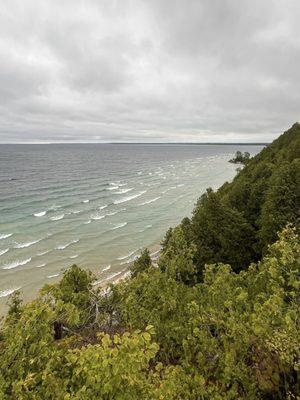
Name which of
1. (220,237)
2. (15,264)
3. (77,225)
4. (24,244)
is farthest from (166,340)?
(77,225)

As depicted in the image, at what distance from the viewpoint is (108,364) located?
229 inches

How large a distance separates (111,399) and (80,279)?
408 inches

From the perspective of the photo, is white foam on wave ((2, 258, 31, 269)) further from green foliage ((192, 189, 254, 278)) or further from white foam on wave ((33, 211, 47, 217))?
green foliage ((192, 189, 254, 278))

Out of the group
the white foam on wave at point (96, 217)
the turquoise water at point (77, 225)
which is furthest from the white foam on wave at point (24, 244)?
the white foam on wave at point (96, 217)

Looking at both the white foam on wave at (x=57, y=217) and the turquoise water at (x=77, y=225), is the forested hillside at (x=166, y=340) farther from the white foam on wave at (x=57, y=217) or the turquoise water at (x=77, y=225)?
the white foam on wave at (x=57, y=217)

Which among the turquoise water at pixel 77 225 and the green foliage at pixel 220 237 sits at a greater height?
the green foliage at pixel 220 237

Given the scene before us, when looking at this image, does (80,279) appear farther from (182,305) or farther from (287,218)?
(287,218)

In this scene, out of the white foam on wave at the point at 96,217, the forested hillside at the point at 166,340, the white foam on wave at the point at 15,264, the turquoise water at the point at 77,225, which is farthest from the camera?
the white foam on wave at the point at 96,217

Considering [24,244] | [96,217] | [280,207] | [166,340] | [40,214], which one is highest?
[280,207]

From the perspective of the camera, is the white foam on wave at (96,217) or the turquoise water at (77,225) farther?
the white foam on wave at (96,217)

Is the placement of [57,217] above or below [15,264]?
above

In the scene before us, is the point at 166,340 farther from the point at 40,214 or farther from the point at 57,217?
the point at 40,214

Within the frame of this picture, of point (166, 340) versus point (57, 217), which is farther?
point (57, 217)

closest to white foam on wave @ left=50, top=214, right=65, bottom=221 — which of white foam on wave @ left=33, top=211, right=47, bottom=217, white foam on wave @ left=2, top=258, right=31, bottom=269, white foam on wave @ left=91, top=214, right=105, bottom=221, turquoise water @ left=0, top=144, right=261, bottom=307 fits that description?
turquoise water @ left=0, top=144, right=261, bottom=307
